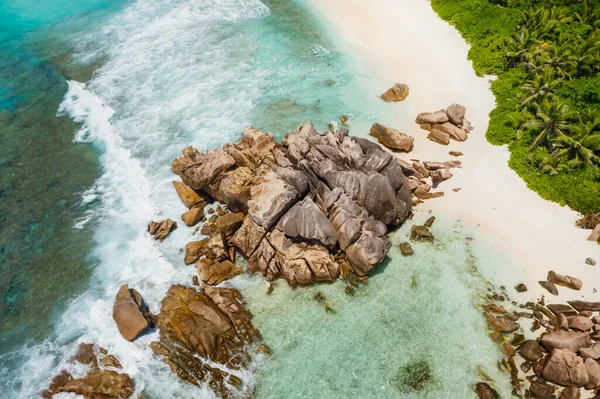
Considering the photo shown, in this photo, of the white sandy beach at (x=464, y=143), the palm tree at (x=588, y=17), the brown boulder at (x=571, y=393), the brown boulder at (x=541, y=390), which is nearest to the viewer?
the brown boulder at (x=571, y=393)

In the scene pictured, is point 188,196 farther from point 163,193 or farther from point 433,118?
point 433,118

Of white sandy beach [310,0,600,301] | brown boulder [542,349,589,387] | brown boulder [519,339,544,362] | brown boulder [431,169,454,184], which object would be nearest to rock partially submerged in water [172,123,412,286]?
brown boulder [431,169,454,184]

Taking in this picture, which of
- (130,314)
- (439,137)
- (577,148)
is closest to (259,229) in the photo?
(130,314)

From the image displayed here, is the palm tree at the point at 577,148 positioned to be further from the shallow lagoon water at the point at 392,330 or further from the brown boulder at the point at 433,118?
the shallow lagoon water at the point at 392,330

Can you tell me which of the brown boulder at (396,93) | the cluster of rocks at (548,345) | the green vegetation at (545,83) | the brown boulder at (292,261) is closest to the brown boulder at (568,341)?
the cluster of rocks at (548,345)

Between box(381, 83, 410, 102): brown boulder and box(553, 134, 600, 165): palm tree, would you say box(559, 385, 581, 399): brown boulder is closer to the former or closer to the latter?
box(553, 134, 600, 165): palm tree
